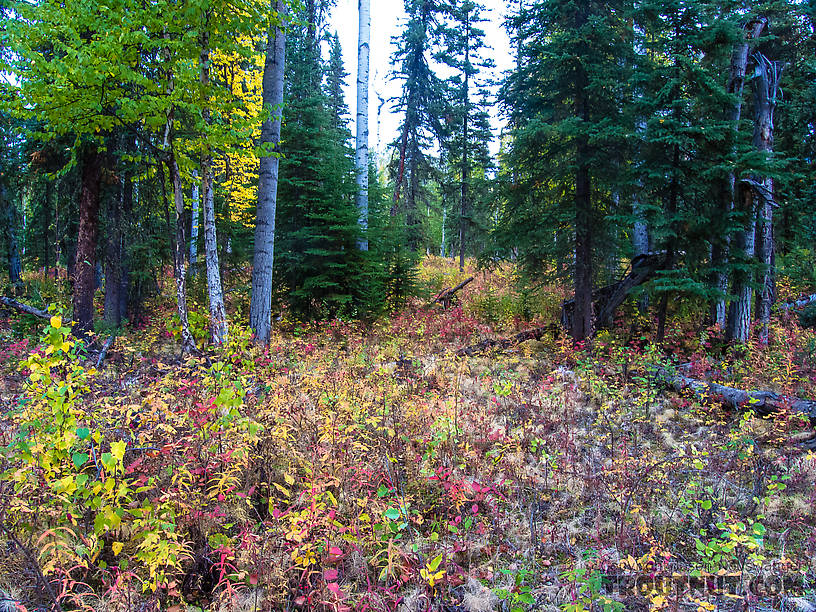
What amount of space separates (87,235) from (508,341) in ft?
31.2

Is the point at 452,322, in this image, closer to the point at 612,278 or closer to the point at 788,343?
the point at 612,278

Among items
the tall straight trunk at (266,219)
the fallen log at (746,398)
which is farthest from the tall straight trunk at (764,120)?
the tall straight trunk at (266,219)

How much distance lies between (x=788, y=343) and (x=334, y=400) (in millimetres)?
10335

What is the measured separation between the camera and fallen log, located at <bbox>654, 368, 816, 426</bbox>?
589 centimetres

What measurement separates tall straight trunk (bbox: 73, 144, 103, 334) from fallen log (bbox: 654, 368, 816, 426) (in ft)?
36.8

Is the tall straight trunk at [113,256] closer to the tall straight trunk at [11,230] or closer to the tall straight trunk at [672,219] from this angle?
the tall straight trunk at [11,230]

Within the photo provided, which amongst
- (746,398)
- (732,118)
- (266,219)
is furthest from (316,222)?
(746,398)

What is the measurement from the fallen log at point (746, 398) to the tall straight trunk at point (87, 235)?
36.8ft

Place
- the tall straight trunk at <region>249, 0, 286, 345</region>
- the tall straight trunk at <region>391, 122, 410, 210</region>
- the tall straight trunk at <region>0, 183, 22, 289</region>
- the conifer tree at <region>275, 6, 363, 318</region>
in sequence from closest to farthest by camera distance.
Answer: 1. the tall straight trunk at <region>249, 0, 286, 345</region>
2. the conifer tree at <region>275, 6, 363, 318</region>
3. the tall straight trunk at <region>0, 183, 22, 289</region>
4. the tall straight trunk at <region>391, 122, 410, 210</region>

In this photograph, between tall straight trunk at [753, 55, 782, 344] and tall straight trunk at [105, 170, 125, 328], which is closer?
tall straight trunk at [753, 55, 782, 344]

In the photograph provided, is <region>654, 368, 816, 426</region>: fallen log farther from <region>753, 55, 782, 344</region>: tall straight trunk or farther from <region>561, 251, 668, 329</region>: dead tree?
<region>753, 55, 782, 344</region>: tall straight trunk

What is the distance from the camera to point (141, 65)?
22.8ft

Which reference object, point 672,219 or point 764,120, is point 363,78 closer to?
point 672,219

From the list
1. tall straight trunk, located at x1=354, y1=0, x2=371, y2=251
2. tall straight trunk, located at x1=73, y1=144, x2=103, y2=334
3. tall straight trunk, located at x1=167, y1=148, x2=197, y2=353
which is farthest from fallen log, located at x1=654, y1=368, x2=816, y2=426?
tall straight trunk, located at x1=73, y1=144, x2=103, y2=334
